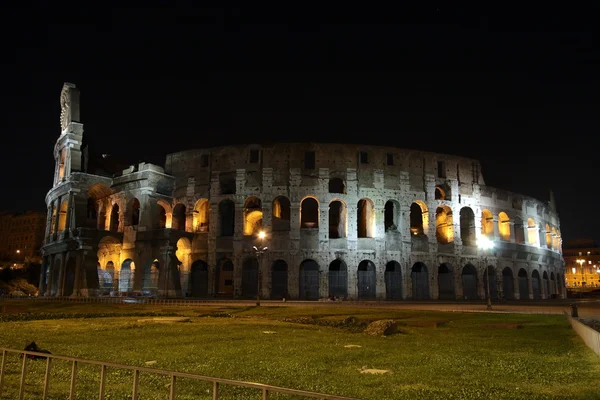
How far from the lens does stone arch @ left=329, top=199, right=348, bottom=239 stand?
43.7 meters

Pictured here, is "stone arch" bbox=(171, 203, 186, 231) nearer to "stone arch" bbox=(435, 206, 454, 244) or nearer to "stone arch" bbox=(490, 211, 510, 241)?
"stone arch" bbox=(435, 206, 454, 244)

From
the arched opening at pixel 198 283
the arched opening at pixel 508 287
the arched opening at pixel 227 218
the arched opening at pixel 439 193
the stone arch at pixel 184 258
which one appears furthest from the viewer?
the arched opening at pixel 508 287

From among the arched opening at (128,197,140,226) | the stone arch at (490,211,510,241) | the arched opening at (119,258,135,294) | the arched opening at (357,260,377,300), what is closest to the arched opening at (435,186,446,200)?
the stone arch at (490,211,510,241)

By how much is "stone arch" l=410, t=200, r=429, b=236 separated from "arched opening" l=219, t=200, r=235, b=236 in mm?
16663

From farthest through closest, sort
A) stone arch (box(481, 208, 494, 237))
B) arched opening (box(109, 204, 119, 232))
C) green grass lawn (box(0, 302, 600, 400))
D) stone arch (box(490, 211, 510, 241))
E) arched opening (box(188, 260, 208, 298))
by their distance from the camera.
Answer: stone arch (box(490, 211, 510, 241))
arched opening (box(109, 204, 119, 232))
stone arch (box(481, 208, 494, 237))
arched opening (box(188, 260, 208, 298))
green grass lawn (box(0, 302, 600, 400))

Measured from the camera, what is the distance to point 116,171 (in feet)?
176

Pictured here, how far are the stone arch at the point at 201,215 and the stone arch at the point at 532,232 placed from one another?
34.1m

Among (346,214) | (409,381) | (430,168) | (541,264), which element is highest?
(430,168)

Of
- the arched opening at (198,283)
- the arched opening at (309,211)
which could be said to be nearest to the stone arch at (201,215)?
the arched opening at (198,283)

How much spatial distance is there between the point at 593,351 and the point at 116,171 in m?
50.3

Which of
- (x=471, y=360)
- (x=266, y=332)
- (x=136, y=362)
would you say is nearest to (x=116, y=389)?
(x=136, y=362)

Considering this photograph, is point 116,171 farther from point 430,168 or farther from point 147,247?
point 430,168

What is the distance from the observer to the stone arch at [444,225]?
46594 mm

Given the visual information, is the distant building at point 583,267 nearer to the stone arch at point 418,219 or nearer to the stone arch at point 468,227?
the stone arch at point 468,227
